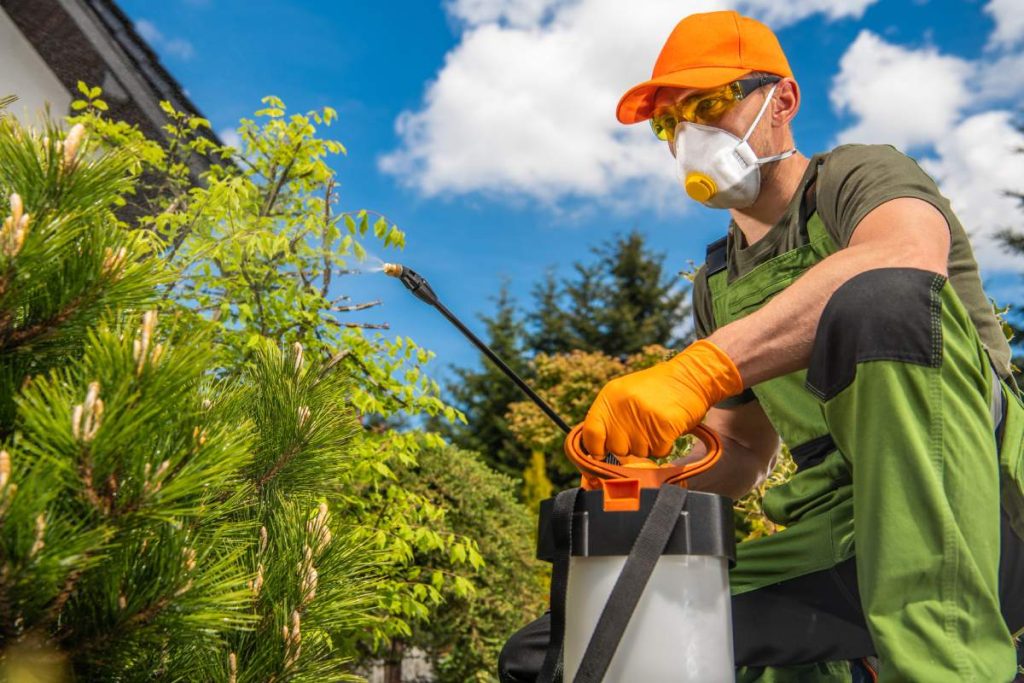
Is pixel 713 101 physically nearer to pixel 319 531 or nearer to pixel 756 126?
pixel 756 126

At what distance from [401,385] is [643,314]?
18.5 m

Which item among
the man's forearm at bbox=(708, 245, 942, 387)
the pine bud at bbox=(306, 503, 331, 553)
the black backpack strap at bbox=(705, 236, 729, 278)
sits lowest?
the pine bud at bbox=(306, 503, 331, 553)

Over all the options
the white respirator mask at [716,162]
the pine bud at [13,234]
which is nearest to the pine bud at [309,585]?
the pine bud at [13,234]

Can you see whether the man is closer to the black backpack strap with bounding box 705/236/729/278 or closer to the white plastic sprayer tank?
the black backpack strap with bounding box 705/236/729/278

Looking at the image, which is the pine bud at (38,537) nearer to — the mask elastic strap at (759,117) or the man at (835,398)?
the man at (835,398)

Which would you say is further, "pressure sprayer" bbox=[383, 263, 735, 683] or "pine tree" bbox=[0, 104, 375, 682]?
"pressure sprayer" bbox=[383, 263, 735, 683]

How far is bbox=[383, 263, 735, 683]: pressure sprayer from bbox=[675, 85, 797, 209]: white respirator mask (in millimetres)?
905

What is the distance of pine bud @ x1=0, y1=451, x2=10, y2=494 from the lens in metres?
0.95

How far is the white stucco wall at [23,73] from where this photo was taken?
6.09 m

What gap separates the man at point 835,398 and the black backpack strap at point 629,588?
18cm

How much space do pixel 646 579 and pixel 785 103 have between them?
141cm

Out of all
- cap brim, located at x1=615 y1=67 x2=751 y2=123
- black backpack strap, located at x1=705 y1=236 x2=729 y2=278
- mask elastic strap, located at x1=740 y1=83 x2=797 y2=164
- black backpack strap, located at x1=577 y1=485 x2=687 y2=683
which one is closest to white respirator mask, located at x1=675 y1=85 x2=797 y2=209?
mask elastic strap, located at x1=740 y1=83 x2=797 y2=164

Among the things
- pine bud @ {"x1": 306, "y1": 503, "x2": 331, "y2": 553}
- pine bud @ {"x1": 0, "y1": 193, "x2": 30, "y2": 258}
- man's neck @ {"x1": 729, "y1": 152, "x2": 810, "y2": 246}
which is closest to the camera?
pine bud @ {"x1": 0, "y1": 193, "x2": 30, "y2": 258}

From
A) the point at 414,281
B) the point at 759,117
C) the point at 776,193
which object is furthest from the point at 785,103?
the point at 414,281
